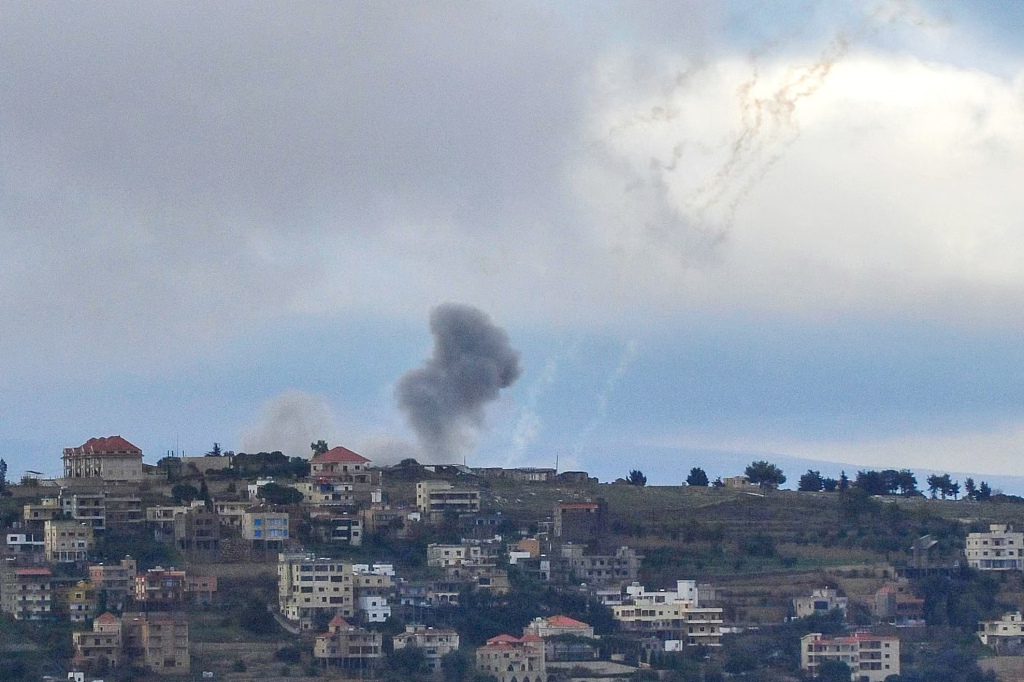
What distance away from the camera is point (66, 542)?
3984 inches

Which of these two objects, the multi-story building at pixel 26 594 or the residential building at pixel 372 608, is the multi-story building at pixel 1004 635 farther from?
the multi-story building at pixel 26 594

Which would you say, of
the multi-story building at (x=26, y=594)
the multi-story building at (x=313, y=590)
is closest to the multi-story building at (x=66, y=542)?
the multi-story building at (x=26, y=594)

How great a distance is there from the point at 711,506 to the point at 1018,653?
18.6m

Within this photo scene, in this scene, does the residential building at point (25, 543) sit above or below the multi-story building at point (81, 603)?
above

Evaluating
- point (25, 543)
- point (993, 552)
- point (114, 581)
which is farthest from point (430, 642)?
point (993, 552)

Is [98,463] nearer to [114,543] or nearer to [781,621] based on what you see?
[114,543]

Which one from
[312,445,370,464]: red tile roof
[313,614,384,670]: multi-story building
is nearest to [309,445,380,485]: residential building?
[312,445,370,464]: red tile roof

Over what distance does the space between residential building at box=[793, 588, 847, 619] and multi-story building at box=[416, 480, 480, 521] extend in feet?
48.4

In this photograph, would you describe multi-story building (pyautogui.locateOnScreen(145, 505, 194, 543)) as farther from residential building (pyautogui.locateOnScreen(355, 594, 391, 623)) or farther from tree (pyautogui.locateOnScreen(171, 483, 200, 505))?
residential building (pyautogui.locateOnScreen(355, 594, 391, 623))

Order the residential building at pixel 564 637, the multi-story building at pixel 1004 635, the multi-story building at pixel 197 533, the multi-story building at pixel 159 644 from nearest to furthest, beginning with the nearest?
1. the multi-story building at pixel 159 644
2. the residential building at pixel 564 637
3. the multi-story building at pixel 1004 635
4. the multi-story building at pixel 197 533

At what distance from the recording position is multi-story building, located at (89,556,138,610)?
96.6m

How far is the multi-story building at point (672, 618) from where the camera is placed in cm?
9888

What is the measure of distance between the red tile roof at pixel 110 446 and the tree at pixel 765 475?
26559mm

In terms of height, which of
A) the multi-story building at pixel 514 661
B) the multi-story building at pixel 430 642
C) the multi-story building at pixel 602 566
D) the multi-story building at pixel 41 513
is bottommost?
the multi-story building at pixel 514 661
